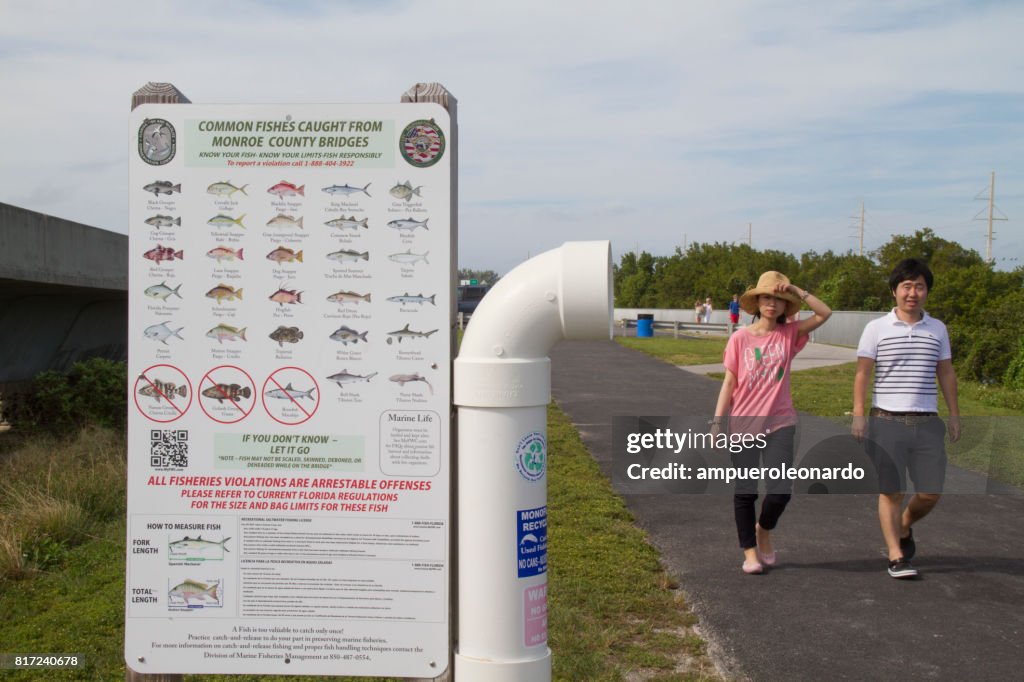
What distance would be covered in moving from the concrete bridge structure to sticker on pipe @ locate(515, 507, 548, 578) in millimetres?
6907

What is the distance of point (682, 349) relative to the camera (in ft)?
93.6

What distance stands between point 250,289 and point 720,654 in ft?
9.11

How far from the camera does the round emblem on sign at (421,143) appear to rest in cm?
317

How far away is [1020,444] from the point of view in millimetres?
11375

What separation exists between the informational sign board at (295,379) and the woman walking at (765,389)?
9.58ft

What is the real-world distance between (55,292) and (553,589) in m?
8.36

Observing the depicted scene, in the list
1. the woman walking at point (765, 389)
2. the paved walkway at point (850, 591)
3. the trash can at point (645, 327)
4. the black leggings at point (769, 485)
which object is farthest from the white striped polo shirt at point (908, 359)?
the trash can at point (645, 327)

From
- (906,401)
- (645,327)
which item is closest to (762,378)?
(906,401)

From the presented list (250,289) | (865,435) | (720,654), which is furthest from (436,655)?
(865,435)

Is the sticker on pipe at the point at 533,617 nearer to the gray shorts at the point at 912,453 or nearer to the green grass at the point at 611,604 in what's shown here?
the green grass at the point at 611,604

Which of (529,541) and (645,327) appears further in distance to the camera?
(645,327)

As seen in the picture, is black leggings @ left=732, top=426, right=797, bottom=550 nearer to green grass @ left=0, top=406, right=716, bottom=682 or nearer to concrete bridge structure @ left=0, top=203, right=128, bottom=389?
green grass @ left=0, top=406, right=716, bottom=682

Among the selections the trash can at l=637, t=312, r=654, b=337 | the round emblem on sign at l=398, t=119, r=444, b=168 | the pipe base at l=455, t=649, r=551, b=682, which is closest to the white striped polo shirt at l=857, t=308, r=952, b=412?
the pipe base at l=455, t=649, r=551, b=682

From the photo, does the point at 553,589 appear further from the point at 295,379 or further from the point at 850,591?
the point at 295,379
